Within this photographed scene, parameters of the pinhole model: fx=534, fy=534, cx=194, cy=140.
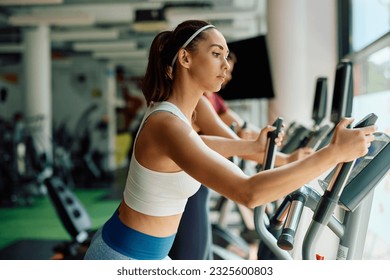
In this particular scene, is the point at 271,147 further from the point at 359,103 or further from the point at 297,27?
the point at 297,27

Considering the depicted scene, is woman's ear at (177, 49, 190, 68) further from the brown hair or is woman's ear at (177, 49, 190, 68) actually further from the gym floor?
the gym floor

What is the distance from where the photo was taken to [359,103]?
90.4 inches

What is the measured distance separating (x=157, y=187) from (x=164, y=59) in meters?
0.33

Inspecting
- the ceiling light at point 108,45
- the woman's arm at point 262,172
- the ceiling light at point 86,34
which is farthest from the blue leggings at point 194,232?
the ceiling light at point 108,45

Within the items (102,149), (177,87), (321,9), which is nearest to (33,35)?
(102,149)

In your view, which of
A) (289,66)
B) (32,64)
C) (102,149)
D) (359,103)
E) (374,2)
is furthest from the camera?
(102,149)

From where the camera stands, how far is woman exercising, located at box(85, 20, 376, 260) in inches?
47.0

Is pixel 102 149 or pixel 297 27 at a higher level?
pixel 297 27

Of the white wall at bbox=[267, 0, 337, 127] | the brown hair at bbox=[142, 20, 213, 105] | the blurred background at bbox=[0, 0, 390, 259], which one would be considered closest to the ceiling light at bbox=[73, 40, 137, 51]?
the blurred background at bbox=[0, 0, 390, 259]

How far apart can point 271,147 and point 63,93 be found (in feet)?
44.3

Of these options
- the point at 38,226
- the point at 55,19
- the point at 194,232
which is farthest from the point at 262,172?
the point at 55,19

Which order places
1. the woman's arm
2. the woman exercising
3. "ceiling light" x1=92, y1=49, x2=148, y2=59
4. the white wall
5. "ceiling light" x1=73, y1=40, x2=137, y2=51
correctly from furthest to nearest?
"ceiling light" x1=92, y1=49, x2=148, y2=59 < "ceiling light" x1=73, y1=40, x2=137, y2=51 < the white wall < the woman exercising < the woman's arm

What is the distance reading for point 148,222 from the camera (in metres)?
1.37

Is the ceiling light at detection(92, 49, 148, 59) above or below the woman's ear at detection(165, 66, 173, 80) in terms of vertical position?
below
